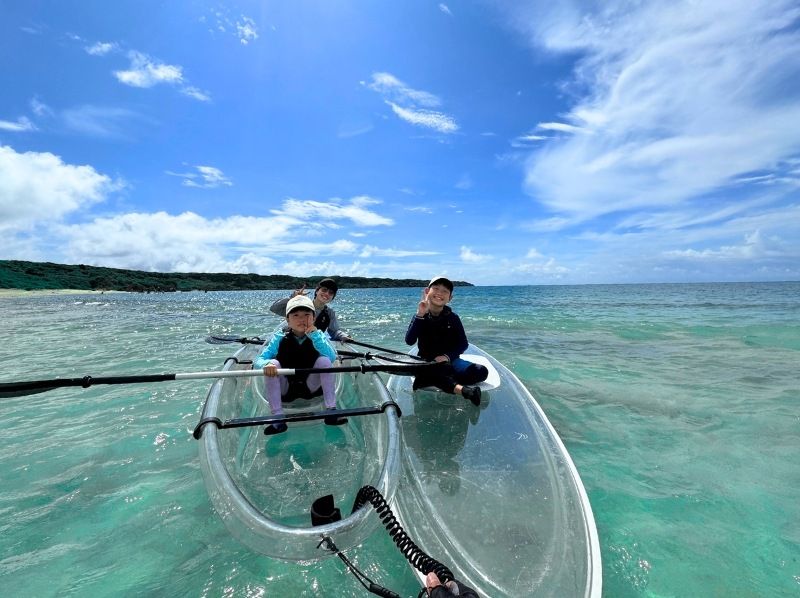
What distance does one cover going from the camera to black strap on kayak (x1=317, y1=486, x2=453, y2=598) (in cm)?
204

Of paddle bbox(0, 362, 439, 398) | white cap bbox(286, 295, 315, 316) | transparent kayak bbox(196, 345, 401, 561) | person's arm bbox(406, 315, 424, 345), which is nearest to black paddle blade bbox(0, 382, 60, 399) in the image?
paddle bbox(0, 362, 439, 398)

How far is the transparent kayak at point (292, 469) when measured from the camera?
7.96 feet

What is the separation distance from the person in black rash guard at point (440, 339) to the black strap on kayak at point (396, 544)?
2842 mm

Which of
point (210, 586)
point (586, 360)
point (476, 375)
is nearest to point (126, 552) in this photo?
point (210, 586)

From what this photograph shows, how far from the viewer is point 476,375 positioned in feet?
18.4

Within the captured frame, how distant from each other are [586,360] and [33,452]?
1078cm

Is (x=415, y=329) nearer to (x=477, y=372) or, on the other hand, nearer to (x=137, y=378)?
(x=477, y=372)

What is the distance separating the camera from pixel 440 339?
5.60m

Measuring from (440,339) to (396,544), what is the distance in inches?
139

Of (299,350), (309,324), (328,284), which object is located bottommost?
(299,350)

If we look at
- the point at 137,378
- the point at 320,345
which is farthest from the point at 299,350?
the point at 137,378

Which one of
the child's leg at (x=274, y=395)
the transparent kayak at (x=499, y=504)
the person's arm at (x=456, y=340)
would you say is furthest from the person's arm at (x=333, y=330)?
the child's leg at (x=274, y=395)

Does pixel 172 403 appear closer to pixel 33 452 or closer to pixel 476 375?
pixel 33 452

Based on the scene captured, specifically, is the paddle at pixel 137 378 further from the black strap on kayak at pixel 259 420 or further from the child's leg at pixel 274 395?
the black strap on kayak at pixel 259 420
